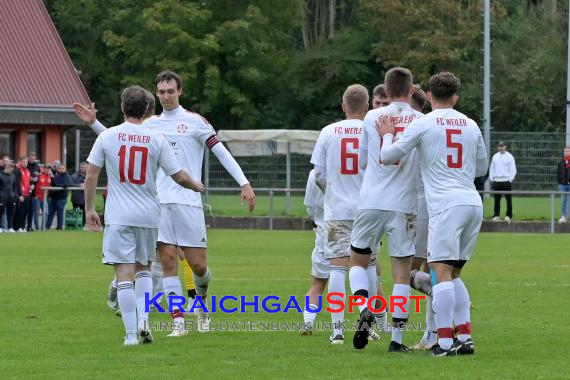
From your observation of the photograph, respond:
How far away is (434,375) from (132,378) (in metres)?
2.00

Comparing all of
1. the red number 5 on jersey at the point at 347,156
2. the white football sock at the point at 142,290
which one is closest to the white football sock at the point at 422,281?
the red number 5 on jersey at the point at 347,156

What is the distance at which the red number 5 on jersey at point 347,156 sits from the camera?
1146 cm

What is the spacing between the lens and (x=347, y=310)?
552 inches

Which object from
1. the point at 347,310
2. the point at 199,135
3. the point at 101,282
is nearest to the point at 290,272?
the point at 101,282

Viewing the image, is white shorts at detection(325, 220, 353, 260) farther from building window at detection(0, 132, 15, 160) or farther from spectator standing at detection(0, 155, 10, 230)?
building window at detection(0, 132, 15, 160)

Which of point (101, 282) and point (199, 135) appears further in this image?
point (101, 282)

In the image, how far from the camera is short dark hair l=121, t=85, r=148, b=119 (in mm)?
10953

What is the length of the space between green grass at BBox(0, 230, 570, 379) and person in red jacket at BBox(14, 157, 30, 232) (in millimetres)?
11624

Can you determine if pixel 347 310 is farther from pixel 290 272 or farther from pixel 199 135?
pixel 290 272

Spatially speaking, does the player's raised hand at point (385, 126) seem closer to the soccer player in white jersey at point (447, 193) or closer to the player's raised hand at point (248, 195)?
the soccer player in white jersey at point (447, 193)

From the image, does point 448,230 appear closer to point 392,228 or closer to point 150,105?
point 392,228

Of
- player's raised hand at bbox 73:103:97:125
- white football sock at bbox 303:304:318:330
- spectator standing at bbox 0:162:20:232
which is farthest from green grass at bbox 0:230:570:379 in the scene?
spectator standing at bbox 0:162:20:232

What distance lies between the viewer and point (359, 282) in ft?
35.4

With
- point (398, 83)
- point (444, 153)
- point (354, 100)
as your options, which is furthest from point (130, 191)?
point (444, 153)
